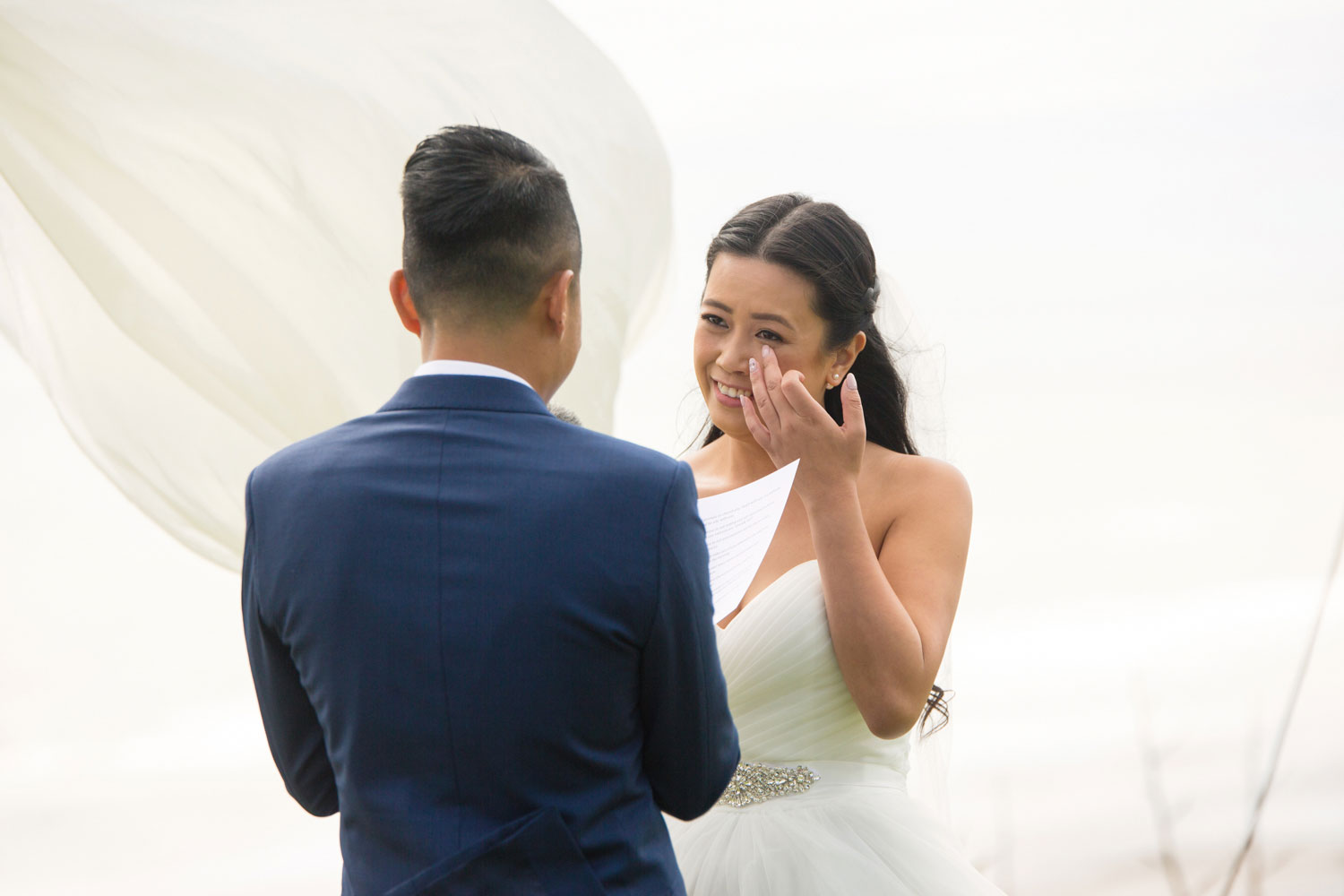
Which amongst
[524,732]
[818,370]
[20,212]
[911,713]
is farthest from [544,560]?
[20,212]

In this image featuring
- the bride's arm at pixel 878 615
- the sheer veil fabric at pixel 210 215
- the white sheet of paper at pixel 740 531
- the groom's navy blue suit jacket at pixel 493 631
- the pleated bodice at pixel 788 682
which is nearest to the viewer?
the groom's navy blue suit jacket at pixel 493 631

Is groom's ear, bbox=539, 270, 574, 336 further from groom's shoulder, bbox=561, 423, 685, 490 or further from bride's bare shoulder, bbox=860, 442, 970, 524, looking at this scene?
bride's bare shoulder, bbox=860, 442, 970, 524

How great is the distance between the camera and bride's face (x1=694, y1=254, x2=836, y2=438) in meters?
1.58

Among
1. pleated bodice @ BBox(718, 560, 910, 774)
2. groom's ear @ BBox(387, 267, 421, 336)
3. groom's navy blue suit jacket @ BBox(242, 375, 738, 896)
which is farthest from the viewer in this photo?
pleated bodice @ BBox(718, 560, 910, 774)

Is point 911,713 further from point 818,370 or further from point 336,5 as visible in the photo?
point 336,5

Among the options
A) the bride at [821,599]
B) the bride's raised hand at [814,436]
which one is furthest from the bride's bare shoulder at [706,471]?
the bride's raised hand at [814,436]

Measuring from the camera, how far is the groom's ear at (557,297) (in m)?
0.88

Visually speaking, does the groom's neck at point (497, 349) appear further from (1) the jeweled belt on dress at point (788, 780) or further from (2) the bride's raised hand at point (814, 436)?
(1) the jeweled belt on dress at point (788, 780)

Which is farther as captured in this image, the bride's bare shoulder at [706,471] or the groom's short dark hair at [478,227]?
the bride's bare shoulder at [706,471]

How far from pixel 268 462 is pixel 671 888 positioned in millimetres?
449

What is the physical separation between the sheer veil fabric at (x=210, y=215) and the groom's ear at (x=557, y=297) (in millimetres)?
1060

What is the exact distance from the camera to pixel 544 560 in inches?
30.7

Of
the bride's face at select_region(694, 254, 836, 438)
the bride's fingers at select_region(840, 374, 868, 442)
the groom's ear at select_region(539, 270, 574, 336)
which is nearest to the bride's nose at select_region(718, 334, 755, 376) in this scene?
the bride's face at select_region(694, 254, 836, 438)

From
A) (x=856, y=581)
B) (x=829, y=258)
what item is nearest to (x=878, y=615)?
(x=856, y=581)
